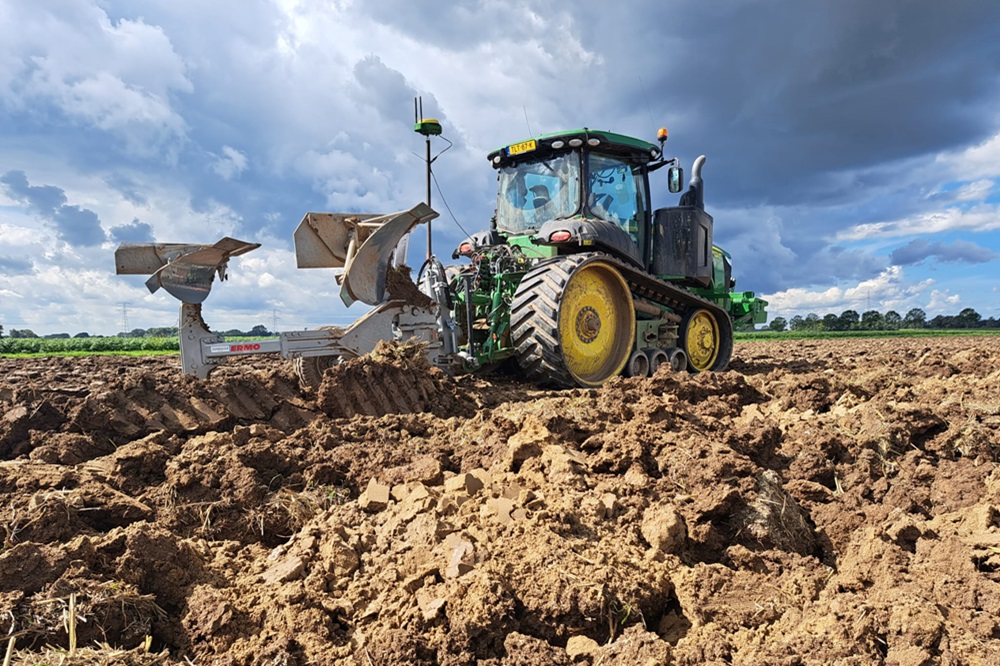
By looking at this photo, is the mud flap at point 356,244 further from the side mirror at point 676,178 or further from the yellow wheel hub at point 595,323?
the side mirror at point 676,178

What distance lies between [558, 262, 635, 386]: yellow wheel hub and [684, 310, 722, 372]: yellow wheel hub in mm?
1879

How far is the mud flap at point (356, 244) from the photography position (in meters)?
6.06

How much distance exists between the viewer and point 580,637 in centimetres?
222

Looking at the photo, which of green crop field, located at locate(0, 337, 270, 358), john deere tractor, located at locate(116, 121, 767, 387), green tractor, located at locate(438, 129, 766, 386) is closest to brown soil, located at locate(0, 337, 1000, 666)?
john deere tractor, located at locate(116, 121, 767, 387)

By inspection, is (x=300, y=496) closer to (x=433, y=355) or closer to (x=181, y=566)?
(x=181, y=566)

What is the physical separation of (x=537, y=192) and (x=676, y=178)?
1.94m

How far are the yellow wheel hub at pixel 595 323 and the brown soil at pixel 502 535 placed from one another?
2.47 meters

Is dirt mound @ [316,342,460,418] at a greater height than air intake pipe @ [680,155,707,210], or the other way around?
air intake pipe @ [680,155,707,210]

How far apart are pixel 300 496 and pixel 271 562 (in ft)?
2.14

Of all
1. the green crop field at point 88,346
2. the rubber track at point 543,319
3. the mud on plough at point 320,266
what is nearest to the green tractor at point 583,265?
the rubber track at point 543,319

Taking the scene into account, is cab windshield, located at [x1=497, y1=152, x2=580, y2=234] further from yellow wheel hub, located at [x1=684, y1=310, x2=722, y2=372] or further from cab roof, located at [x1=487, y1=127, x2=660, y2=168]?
yellow wheel hub, located at [x1=684, y1=310, x2=722, y2=372]

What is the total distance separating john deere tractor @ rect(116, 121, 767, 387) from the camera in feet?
19.0

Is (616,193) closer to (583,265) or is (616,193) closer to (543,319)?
(583,265)

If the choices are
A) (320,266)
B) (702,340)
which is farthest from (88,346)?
(702,340)
